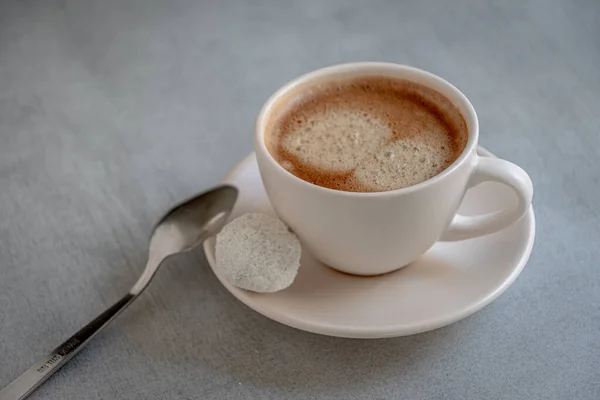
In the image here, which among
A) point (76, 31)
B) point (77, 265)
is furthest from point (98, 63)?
point (77, 265)

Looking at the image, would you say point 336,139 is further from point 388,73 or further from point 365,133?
point 388,73

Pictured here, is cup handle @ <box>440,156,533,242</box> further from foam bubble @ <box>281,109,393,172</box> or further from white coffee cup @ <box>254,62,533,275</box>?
foam bubble @ <box>281,109,393,172</box>

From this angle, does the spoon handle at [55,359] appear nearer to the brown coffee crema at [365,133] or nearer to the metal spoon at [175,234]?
the metal spoon at [175,234]

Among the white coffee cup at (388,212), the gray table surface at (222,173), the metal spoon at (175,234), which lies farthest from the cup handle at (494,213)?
the metal spoon at (175,234)

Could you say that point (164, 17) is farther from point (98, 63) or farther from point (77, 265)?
point (77, 265)

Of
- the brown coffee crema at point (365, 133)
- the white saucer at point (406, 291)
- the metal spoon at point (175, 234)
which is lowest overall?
the white saucer at point (406, 291)

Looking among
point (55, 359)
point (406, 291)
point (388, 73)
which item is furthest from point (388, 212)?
point (55, 359)

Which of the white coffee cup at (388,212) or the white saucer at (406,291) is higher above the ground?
the white coffee cup at (388,212)

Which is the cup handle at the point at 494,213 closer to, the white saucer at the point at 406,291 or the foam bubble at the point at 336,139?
the white saucer at the point at 406,291

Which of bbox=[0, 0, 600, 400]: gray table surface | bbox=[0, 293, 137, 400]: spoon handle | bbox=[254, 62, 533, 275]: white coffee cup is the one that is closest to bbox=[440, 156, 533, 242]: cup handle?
bbox=[254, 62, 533, 275]: white coffee cup
